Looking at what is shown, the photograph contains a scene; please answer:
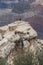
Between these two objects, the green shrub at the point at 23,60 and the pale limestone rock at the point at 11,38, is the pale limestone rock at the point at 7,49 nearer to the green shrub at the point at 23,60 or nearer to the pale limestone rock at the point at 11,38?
the pale limestone rock at the point at 11,38

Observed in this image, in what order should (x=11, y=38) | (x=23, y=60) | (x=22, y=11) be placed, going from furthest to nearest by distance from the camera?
1. (x=22, y=11)
2. (x=11, y=38)
3. (x=23, y=60)

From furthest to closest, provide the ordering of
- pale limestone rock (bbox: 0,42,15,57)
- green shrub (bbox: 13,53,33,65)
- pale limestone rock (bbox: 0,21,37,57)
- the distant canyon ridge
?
the distant canyon ridge
pale limestone rock (bbox: 0,21,37,57)
pale limestone rock (bbox: 0,42,15,57)
green shrub (bbox: 13,53,33,65)

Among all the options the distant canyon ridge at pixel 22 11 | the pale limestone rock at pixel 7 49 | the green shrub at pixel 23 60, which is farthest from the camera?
the distant canyon ridge at pixel 22 11

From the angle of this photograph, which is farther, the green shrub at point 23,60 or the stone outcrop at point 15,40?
the stone outcrop at point 15,40

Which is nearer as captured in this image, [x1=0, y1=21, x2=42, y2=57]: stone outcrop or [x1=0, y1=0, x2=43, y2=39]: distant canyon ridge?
[x1=0, y1=21, x2=42, y2=57]: stone outcrop

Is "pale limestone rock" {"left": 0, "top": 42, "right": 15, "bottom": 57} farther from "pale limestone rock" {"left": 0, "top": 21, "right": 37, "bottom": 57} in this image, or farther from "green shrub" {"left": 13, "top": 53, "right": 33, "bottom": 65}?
"green shrub" {"left": 13, "top": 53, "right": 33, "bottom": 65}

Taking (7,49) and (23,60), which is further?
(7,49)

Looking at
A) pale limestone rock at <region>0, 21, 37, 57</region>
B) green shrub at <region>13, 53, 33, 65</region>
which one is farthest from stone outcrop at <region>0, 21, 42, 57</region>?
green shrub at <region>13, 53, 33, 65</region>

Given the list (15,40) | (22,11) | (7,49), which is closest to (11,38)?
(15,40)

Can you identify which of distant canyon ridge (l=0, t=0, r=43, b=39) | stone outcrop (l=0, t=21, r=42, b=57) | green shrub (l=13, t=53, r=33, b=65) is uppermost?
green shrub (l=13, t=53, r=33, b=65)

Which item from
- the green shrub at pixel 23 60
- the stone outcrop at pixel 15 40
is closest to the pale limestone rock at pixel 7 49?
the stone outcrop at pixel 15 40

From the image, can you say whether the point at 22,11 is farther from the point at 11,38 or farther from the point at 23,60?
the point at 23,60

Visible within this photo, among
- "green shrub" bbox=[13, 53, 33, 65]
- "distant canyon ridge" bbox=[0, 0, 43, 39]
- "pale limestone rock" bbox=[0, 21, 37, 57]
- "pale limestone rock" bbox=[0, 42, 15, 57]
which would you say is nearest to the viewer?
"green shrub" bbox=[13, 53, 33, 65]
